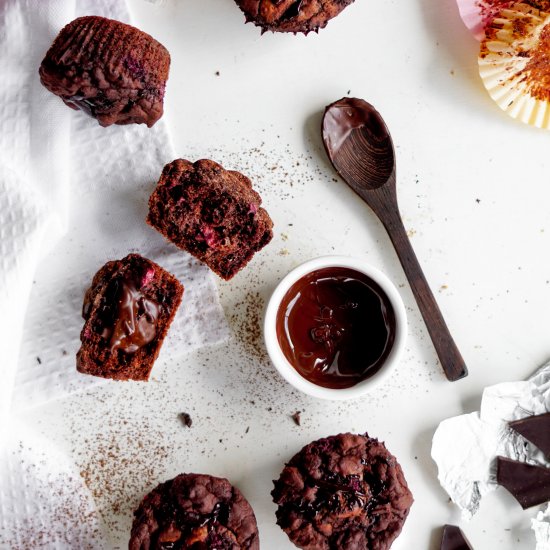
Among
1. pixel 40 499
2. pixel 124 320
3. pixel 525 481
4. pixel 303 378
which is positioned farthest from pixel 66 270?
pixel 525 481

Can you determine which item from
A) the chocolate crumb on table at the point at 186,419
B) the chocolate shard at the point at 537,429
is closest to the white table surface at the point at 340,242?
the chocolate crumb on table at the point at 186,419

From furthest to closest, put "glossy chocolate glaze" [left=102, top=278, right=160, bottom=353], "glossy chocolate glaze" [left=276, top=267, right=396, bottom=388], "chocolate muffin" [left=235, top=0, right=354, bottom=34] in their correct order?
1. "glossy chocolate glaze" [left=276, top=267, right=396, bottom=388]
2. "glossy chocolate glaze" [left=102, top=278, right=160, bottom=353]
3. "chocolate muffin" [left=235, top=0, right=354, bottom=34]

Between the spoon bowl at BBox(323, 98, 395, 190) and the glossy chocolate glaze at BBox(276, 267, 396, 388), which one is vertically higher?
the spoon bowl at BBox(323, 98, 395, 190)

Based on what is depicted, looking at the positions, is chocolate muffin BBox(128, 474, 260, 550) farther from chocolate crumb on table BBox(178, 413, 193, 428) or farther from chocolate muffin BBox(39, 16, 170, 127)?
chocolate muffin BBox(39, 16, 170, 127)

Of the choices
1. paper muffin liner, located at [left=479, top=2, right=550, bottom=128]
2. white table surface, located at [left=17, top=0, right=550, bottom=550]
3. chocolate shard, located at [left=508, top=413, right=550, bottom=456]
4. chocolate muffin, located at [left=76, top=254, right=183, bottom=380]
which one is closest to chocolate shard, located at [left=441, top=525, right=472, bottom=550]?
white table surface, located at [left=17, top=0, right=550, bottom=550]

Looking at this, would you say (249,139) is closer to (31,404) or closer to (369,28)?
(369,28)

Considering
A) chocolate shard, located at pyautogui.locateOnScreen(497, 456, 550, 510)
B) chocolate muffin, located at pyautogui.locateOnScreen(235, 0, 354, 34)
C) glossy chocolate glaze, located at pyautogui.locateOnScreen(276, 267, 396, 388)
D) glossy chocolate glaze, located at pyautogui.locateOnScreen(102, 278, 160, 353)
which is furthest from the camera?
chocolate shard, located at pyautogui.locateOnScreen(497, 456, 550, 510)
